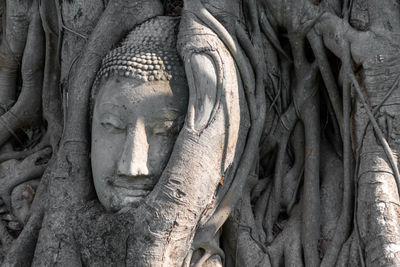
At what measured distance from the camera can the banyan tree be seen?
7.88 feet

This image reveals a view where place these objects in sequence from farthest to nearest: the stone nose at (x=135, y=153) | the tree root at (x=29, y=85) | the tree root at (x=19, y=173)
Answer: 1. the tree root at (x=29, y=85)
2. the tree root at (x=19, y=173)
3. the stone nose at (x=135, y=153)

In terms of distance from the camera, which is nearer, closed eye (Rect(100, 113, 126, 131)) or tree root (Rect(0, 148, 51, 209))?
closed eye (Rect(100, 113, 126, 131))

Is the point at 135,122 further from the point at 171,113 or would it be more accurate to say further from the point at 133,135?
the point at 171,113

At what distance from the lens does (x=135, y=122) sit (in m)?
2.46

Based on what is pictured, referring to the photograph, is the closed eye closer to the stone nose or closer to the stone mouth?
the stone nose

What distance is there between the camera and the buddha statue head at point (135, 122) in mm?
2447

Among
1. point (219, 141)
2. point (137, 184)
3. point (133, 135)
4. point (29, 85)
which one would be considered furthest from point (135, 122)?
point (29, 85)

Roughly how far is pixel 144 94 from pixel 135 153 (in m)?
0.27

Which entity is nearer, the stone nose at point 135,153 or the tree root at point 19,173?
the stone nose at point 135,153

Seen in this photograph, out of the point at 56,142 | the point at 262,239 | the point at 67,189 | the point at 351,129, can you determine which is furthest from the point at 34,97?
the point at 351,129

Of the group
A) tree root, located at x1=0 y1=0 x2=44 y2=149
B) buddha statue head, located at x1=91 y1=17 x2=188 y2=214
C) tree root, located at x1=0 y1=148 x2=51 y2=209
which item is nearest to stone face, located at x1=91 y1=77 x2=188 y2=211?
buddha statue head, located at x1=91 y1=17 x2=188 y2=214

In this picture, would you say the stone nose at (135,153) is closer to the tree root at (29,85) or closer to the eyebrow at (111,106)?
the eyebrow at (111,106)

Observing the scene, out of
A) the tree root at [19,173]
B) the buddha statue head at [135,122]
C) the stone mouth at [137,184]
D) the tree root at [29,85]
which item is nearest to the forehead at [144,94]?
the buddha statue head at [135,122]

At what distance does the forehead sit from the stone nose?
10 centimetres
